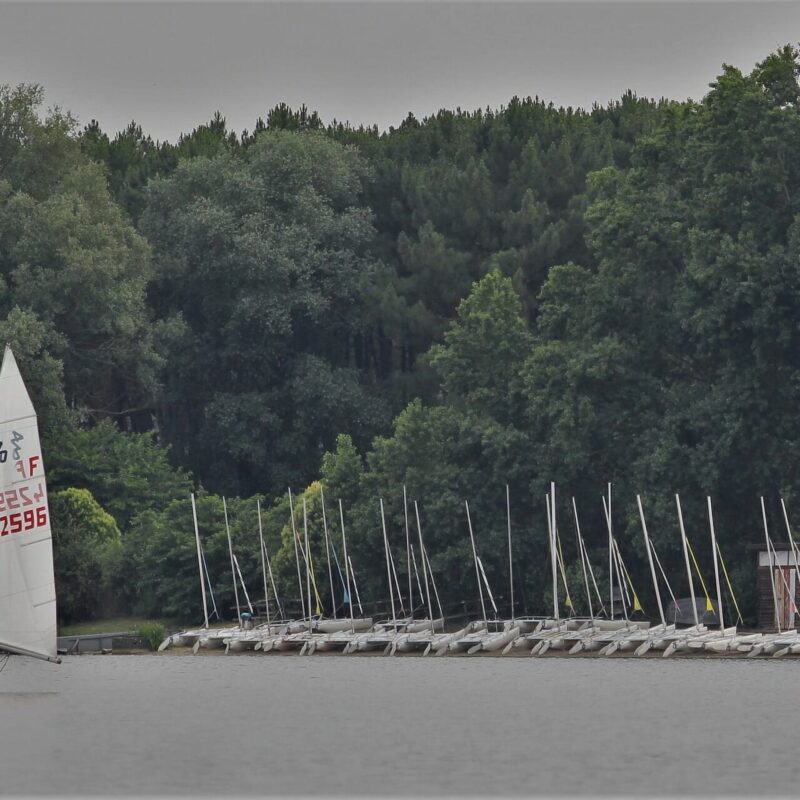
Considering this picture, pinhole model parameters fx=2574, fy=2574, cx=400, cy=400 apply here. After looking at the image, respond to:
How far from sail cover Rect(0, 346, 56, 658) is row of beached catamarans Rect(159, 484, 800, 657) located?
2926 cm

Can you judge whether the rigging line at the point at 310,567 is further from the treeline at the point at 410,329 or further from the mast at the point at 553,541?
the mast at the point at 553,541

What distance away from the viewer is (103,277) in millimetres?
120688

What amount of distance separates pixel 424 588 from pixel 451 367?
956cm

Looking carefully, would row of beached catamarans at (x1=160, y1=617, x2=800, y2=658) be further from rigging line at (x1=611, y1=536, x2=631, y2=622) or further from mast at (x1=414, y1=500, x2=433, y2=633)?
rigging line at (x1=611, y1=536, x2=631, y2=622)

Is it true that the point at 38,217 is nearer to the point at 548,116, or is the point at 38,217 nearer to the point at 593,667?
the point at 548,116

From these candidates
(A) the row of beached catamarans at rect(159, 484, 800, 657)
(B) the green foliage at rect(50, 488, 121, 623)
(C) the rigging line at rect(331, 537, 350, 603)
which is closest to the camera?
(A) the row of beached catamarans at rect(159, 484, 800, 657)

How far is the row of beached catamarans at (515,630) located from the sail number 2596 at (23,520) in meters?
29.0

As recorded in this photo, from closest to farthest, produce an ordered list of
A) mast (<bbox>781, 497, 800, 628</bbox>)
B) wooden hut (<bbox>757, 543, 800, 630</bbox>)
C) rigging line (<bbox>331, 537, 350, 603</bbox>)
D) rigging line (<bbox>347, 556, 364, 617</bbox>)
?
1. mast (<bbox>781, 497, 800, 628</bbox>)
2. wooden hut (<bbox>757, 543, 800, 630</bbox>)
3. rigging line (<bbox>331, 537, 350, 603</bbox>)
4. rigging line (<bbox>347, 556, 364, 617</bbox>)

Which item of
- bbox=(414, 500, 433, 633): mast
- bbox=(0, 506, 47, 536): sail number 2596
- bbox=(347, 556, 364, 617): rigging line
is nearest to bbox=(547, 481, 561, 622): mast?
bbox=(414, 500, 433, 633): mast

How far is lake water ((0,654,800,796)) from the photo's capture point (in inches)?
2206

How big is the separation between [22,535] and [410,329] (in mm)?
60754

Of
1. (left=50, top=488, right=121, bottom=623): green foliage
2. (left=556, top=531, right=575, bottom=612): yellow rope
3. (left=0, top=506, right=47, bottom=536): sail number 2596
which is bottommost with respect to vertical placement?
(left=556, top=531, right=575, bottom=612): yellow rope

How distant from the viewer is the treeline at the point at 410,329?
98.6 meters

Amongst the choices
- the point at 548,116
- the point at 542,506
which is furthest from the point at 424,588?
the point at 548,116
